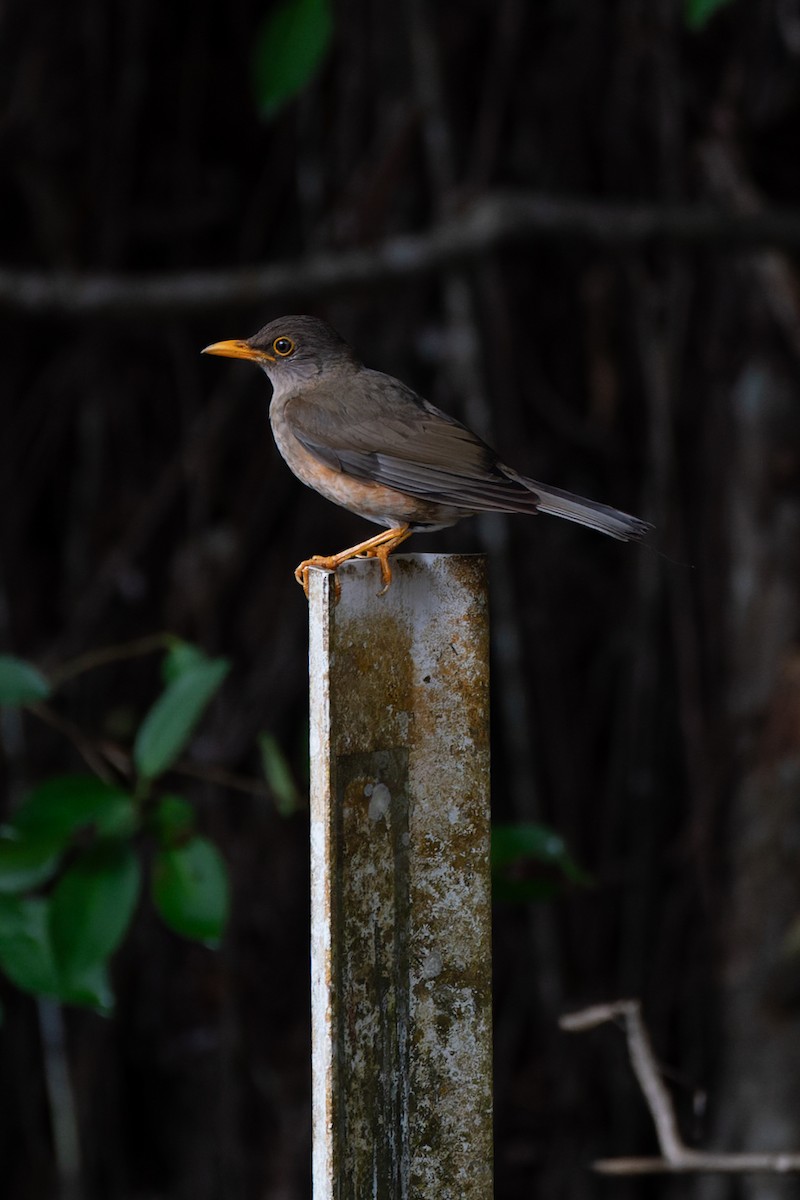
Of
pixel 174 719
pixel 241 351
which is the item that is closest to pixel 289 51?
pixel 241 351

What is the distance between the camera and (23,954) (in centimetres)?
205

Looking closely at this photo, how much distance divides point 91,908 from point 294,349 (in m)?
1.00

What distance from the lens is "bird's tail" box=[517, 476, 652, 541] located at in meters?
1.82

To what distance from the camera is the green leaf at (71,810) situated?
7.11 feet

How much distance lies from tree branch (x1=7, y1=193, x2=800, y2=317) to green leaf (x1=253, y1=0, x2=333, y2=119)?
1.60ft

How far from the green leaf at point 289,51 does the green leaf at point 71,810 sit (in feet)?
5.27

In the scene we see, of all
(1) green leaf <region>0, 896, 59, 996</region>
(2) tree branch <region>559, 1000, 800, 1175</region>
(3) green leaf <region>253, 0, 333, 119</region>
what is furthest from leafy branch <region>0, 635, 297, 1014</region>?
(3) green leaf <region>253, 0, 333, 119</region>

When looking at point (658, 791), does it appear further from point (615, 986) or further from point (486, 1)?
point (486, 1)

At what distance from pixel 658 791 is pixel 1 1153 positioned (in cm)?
222

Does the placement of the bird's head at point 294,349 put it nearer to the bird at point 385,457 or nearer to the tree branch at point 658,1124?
the bird at point 385,457

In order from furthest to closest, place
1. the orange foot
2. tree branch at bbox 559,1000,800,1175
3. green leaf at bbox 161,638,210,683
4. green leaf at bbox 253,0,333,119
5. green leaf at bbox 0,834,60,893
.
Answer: green leaf at bbox 253,0,333,119, green leaf at bbox 161,638,210,683, green leaf at bbox 0,834,60,893, tree branch at bbox 559,1000,800,1175, the orange foot

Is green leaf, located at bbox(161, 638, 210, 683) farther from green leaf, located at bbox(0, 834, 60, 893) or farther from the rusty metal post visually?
the rusty metal post

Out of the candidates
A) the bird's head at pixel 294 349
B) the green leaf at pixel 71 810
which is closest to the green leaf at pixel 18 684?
the green leaf at pixel 71 810

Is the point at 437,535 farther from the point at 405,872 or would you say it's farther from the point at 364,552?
the point at 405,872
